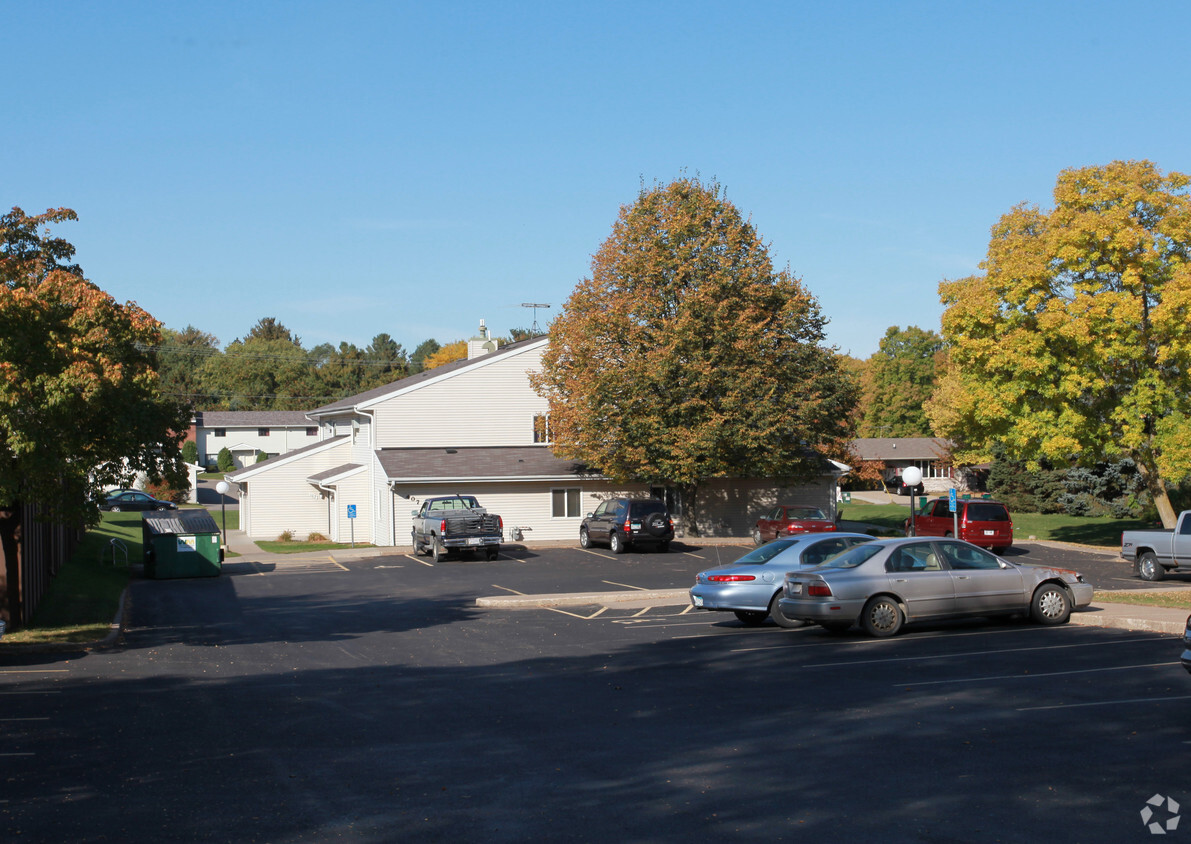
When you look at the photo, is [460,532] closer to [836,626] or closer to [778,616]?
[778,616]

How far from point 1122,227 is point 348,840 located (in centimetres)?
3149

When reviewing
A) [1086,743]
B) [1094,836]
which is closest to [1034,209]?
[1086,743]

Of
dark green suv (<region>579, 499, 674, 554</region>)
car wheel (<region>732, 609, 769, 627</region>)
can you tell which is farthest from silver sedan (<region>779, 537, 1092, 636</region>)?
dark green suv (<region>579, 499, 674, 554</region>)

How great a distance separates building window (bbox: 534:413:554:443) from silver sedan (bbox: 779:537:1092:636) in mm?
28168

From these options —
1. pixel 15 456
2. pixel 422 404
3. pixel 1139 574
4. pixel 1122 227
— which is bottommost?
pixel 1139 574

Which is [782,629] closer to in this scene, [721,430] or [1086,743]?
[1086,743]

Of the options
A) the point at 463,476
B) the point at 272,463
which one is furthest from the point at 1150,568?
the point at 272,463

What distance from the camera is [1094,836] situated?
253 inches

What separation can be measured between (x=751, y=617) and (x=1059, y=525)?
3609cm

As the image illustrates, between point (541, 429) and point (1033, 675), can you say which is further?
point (541, 429)

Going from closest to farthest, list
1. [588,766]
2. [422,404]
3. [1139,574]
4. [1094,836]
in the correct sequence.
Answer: [1094,836], [588,766], [1139,574], [422,404]

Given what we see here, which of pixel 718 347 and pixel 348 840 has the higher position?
pixel 718 347

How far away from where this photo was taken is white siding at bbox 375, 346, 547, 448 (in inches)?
1650

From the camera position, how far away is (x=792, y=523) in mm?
35094
